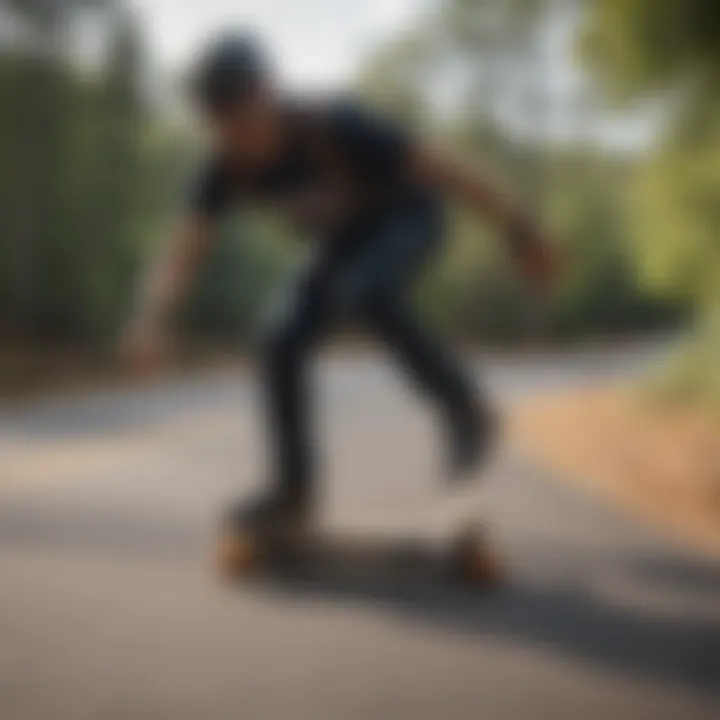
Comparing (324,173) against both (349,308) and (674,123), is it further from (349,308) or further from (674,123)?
(674,123)

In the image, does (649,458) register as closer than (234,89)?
No

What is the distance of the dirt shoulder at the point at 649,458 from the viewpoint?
2.72 ft

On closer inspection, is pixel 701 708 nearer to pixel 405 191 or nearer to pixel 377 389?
pixel 377 389

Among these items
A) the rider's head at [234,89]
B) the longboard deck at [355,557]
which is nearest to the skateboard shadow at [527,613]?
the longboard deck at [355,557]

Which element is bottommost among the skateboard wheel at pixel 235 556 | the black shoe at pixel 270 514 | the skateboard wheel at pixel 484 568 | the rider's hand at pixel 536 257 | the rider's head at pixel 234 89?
the skateboard wheel at pixel 484 568

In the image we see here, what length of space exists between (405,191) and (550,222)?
4.8 inches

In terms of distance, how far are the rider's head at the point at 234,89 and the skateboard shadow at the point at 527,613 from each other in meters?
0.36

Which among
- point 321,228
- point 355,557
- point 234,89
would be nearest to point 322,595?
point 355,557

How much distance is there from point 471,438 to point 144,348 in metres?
0.28

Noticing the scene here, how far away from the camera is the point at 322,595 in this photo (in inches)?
30.7

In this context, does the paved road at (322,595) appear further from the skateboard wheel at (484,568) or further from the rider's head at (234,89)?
the rider's head at (234,89)

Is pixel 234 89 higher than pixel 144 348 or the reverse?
higher

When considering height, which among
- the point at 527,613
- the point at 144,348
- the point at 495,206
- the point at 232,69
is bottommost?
the point at 527,613

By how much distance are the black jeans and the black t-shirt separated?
0.07ft
